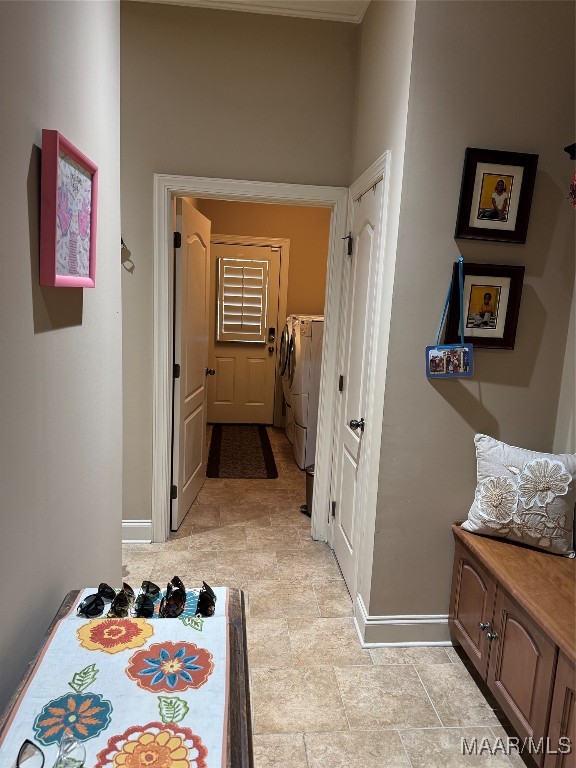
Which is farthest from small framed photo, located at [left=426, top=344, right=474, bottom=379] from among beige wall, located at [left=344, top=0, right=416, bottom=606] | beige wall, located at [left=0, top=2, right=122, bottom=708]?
beige wall, located at [left=0, top=2, right=122, bottom=708]

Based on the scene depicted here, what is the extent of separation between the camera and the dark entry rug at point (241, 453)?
4.49 metres

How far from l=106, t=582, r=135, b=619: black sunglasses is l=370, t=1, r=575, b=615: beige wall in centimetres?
126

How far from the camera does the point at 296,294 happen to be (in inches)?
233

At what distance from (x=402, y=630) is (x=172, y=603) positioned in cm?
152

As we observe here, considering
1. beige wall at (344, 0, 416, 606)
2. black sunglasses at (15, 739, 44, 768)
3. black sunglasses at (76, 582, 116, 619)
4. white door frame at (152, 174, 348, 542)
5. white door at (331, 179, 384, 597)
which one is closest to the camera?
black sunglasses at (15, 739, 44, 768)

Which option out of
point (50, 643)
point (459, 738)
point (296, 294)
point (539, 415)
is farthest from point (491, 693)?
point (296, 294)

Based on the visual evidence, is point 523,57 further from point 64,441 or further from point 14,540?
point 14,540

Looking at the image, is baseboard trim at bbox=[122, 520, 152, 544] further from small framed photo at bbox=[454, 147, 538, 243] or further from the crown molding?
the crown molding

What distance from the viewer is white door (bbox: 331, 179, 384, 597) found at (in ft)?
8.07

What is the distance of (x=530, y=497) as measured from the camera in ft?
6.51

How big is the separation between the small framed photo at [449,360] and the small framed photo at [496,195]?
0.45 m

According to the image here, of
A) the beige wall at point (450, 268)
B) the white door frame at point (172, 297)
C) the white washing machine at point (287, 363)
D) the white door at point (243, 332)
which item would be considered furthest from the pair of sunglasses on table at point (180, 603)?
the white door at point (243, 332)

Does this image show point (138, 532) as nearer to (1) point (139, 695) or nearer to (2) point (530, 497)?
(2) point (530, 497)
